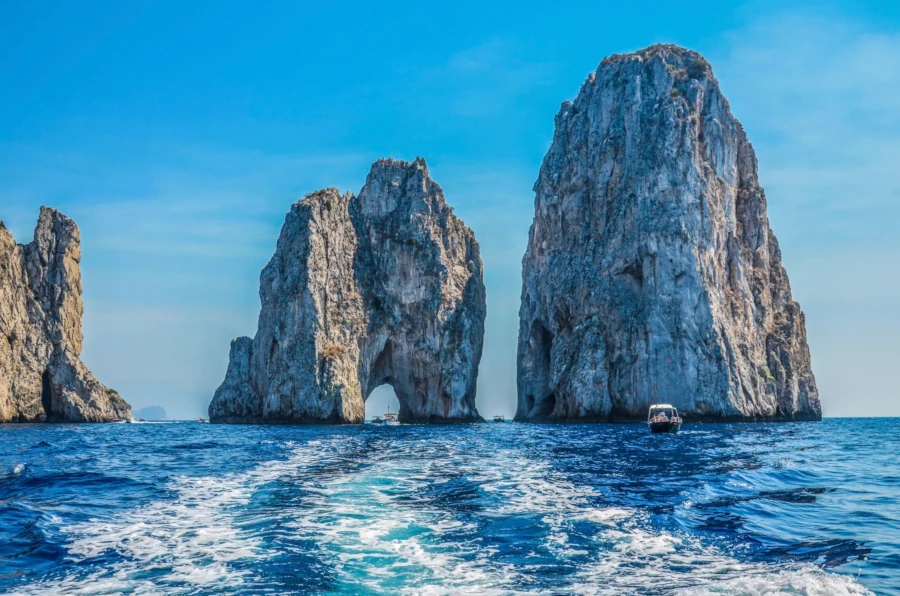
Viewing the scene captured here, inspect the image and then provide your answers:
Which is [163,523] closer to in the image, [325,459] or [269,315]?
[325,459]

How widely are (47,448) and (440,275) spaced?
7217cm

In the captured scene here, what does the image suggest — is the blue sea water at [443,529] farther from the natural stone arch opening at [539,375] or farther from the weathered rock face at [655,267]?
the natural stone arch opening at [539,375]

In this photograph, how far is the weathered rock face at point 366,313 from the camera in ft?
293

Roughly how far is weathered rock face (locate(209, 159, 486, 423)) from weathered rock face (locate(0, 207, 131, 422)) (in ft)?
55.5

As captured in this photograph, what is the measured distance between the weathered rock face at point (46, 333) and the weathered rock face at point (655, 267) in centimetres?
6160

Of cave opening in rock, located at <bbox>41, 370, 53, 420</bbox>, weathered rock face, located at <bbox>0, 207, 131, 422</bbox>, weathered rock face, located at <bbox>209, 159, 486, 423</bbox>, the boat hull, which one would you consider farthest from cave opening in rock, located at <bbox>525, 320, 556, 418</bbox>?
cave opening in rock, located at <bbox>41, 370, 53, 420</bbox>

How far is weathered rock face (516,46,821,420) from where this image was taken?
9131 centimetres

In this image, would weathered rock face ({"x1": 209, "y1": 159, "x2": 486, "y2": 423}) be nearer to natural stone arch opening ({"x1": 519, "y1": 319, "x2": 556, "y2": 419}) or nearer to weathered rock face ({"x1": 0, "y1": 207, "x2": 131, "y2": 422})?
natural stone arch opening ({"x1": 519, "y1": 319, "x2": 556, "y2": 419})

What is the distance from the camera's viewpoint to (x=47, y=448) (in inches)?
1416

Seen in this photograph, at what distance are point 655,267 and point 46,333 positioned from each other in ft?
260

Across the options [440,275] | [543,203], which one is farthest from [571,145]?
[440,275]

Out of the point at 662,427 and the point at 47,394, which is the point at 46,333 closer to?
the point at 47,394

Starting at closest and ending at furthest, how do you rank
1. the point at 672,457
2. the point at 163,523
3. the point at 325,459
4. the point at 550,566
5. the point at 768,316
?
the point at 550,566, the point at 163,523, the point at 325,459, the point at 672,457, the point at 768,316

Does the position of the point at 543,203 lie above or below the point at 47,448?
above
